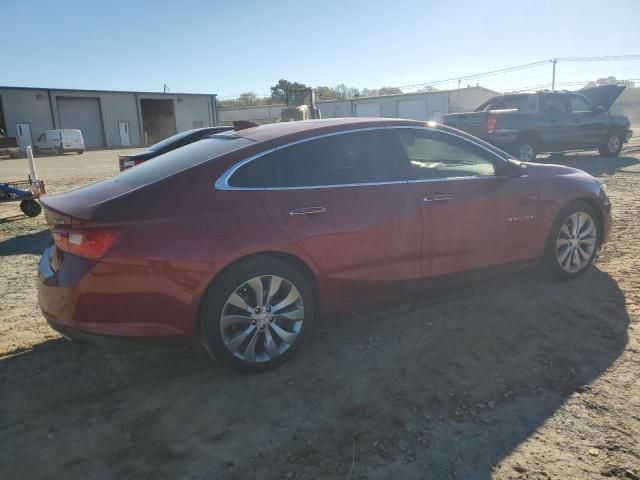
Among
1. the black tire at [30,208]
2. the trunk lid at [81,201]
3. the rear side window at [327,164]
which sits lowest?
the black tire at [30,208]

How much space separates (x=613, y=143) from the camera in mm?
14852

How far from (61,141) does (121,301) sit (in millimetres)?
37408

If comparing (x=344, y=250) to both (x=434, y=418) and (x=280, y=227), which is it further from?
(x=434, y=418)

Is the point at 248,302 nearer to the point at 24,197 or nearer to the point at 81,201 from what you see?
the point at 81,201

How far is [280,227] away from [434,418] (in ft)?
4.79

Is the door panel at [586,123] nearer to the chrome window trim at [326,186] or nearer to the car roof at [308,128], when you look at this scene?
the chrome window trim at [326,186]

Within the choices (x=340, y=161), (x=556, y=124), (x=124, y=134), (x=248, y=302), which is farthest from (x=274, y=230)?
(x=124, y=134)

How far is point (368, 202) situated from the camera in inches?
138

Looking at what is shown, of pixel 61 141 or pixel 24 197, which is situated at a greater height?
pixel 61 141

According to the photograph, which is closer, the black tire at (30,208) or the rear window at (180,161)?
the rear window at (180,161)

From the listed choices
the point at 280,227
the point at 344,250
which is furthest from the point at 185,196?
the point at 344,250

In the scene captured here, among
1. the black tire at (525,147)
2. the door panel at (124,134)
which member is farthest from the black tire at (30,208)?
the door panel at (124,134)

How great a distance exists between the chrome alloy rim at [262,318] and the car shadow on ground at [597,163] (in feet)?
35.1

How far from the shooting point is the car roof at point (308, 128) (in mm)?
3472
